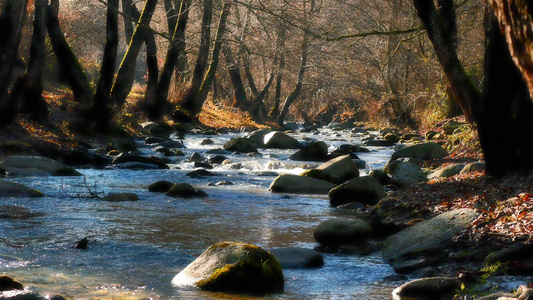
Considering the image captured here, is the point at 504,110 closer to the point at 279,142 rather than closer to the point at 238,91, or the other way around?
the point at 279,142

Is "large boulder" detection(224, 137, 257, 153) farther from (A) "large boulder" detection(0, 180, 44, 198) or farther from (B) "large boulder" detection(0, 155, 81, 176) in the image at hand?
(A) "large boulder" detection(0, 180, 44, 198)

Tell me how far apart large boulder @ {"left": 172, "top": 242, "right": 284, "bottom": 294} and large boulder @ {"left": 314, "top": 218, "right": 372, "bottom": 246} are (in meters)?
1.76

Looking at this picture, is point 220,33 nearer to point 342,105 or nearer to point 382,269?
point 382,269

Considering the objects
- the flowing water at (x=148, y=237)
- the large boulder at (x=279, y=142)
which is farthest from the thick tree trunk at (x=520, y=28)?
the large boulder at (x=279, y=142)

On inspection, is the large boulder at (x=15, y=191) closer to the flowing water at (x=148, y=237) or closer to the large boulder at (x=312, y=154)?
the flowing water at (x=148, y=237)

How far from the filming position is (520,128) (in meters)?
8.05

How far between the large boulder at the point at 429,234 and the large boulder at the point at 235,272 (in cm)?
157

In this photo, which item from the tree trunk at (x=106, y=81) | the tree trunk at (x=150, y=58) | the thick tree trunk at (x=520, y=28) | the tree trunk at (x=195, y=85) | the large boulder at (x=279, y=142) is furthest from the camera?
the tree trunk at (x=195, y=85)

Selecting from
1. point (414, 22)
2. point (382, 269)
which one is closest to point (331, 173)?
point (382, 269)

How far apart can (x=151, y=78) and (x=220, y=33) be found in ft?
11.1

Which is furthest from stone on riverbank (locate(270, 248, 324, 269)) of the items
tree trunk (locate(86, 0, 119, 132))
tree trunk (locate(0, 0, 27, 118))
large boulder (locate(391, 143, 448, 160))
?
tree trunk (locate(86, 0, 119, 132))

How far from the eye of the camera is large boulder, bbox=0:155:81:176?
497 inches

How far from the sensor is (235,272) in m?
5.34

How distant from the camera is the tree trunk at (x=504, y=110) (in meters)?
8.02
